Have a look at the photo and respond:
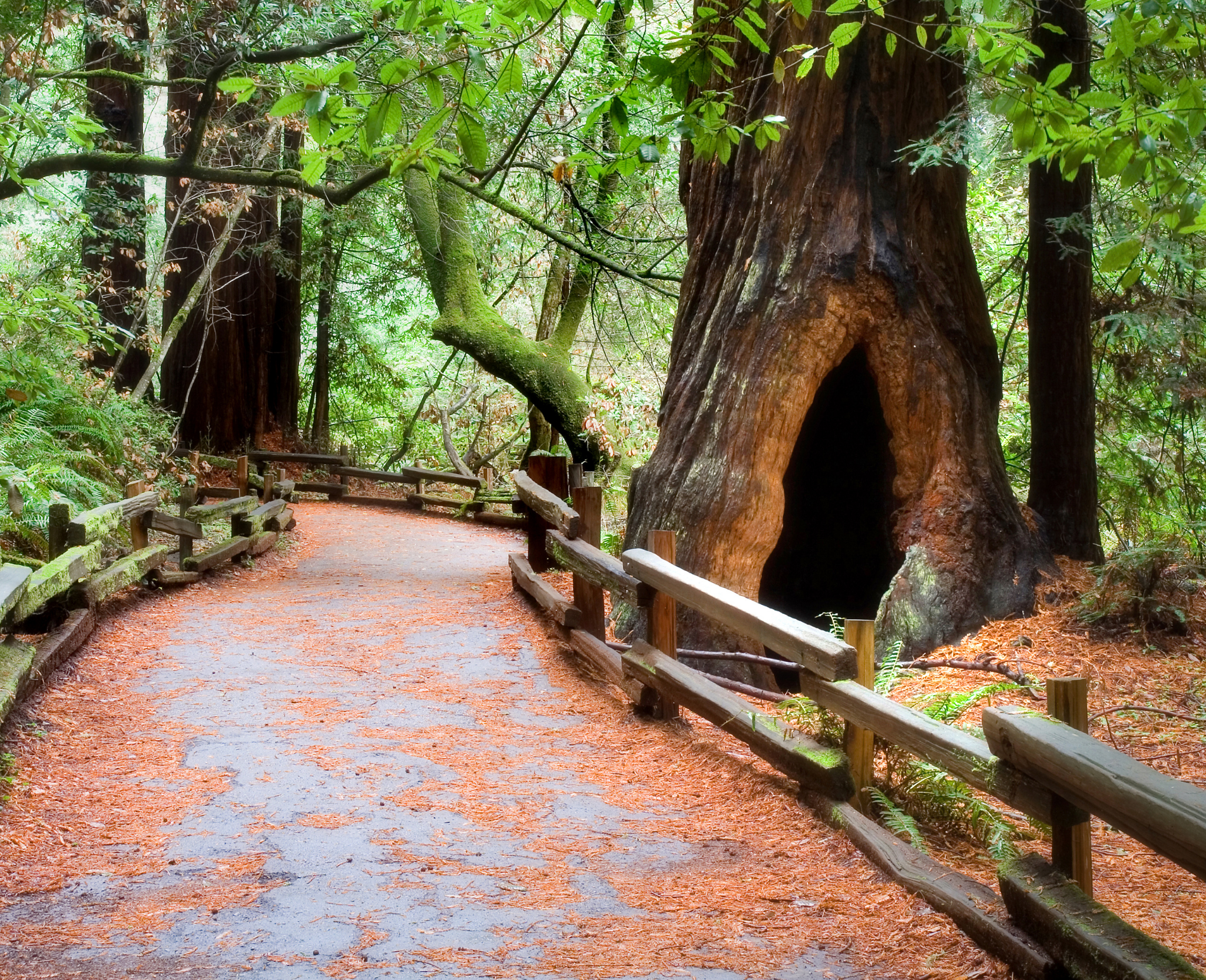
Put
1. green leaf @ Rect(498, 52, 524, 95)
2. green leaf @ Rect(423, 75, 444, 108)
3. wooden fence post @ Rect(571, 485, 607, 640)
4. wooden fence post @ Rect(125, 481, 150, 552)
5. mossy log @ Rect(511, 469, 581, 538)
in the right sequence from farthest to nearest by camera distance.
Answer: wooden fence post @ Rect(125, 481, 150, 552), mossy log @ Rect(511, 469, 581, 538), wooden fence post @ Rect(571, 485, 607, 640), green leaf @ Rect(498, 52, 524, 95), green leaf @ Rect(423, 75, 444, 108)

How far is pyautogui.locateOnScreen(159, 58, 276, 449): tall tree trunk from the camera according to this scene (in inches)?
805

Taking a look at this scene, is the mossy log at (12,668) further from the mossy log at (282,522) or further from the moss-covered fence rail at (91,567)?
the mossy log at (282,522)

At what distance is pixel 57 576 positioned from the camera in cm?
722

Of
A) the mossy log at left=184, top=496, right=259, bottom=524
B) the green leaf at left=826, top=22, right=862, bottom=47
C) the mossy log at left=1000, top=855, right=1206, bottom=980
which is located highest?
the green leaf at left=826, top=22, right=862, bottom=47

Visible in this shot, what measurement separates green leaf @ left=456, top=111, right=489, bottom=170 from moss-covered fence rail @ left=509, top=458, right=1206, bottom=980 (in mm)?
2545

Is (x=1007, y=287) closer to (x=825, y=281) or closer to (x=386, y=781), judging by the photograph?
(x=825, y=281)

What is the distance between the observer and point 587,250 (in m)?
14.5

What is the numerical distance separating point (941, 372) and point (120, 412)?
11.1 m

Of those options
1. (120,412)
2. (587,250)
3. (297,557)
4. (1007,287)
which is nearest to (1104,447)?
(1007,287)

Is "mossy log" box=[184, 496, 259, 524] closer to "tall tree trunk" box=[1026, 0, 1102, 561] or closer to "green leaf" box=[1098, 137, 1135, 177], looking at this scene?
"tall tree trunk" box=[1026, 0, 1102, 561]

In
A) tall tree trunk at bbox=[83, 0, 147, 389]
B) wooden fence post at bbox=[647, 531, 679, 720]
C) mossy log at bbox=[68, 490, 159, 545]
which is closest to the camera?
wooden fence post at bbox=[647, 531, 679, 720]

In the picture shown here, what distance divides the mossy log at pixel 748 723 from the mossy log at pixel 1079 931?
1264mm

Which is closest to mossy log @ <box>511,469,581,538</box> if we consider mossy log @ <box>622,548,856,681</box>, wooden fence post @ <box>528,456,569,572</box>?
wooden fence post @ <box>528,456,569,572</box>

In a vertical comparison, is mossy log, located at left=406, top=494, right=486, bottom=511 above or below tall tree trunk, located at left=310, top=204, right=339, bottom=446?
below
